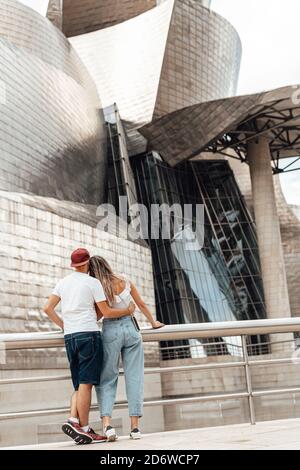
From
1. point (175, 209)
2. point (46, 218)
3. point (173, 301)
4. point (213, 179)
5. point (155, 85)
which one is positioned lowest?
point (173, 301)

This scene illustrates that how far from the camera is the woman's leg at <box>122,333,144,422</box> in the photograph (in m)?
4.46

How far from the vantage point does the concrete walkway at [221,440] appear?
3546 millimetres

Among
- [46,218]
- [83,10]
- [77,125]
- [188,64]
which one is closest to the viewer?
[46,218]

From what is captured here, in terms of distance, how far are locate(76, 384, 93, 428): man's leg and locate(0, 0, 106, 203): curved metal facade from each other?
1302cm

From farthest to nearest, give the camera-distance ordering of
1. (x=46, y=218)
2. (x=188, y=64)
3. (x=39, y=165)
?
(x=188, y=64), (x=39, y=165), (x=46, y=218)

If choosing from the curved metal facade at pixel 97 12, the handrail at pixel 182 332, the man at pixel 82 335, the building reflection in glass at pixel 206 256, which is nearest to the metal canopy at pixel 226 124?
the building reflection in glass at pixel 206 256

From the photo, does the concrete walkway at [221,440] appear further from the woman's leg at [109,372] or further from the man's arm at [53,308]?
the man's arm at [53,308]

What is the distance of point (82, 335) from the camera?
172 inches

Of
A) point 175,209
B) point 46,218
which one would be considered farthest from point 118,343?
point 175,209

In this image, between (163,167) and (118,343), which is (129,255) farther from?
(118,343)

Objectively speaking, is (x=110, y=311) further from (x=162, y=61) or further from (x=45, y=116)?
(x=162, y=61)

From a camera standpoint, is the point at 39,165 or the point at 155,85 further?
the point at 155,85
